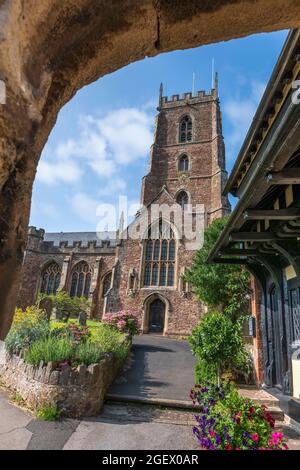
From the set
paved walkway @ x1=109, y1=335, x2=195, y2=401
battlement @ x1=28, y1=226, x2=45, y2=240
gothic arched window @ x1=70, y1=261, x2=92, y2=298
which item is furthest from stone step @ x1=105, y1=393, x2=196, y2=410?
battlement @ x1=28, y1=226, x2=45, y2=240

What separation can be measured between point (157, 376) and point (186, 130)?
26501mm

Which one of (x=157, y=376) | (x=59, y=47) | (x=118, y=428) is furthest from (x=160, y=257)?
(x=59, y=47)

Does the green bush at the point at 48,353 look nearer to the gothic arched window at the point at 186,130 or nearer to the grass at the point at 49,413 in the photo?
the grass at the point at 49,413

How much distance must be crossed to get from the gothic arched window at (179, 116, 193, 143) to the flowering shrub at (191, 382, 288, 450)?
1109 inches

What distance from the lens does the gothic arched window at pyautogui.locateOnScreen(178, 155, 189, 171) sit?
28281 millimetres

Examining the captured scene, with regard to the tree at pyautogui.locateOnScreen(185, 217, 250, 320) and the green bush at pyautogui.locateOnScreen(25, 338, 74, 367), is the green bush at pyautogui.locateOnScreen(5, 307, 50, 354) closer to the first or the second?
the green bush at pyautogui.locateOnScreen(25, 338, 74, 367)

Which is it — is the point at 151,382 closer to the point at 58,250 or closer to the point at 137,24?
the point at 137,24

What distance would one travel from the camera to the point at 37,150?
1.06 meters

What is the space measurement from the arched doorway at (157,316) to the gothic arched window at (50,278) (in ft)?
37.0

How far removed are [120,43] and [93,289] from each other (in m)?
25.1

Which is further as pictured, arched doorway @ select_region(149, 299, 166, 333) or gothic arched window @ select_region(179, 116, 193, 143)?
gothic arched window @ select_region(179, 116, 193, 143)

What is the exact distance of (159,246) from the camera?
71.6 ft
